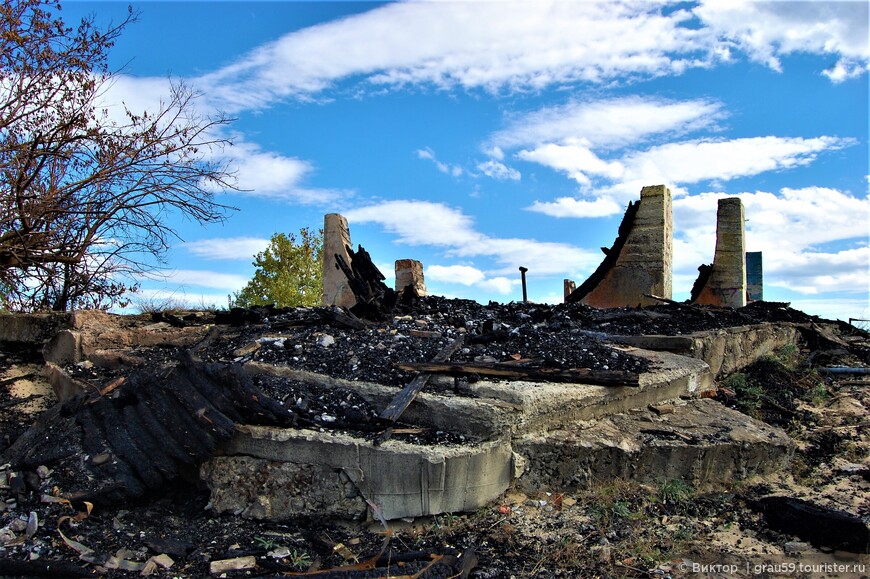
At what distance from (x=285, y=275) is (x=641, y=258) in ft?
43.5

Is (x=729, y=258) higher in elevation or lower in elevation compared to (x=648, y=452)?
higher

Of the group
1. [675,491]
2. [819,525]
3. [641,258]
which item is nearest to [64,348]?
[675,491]

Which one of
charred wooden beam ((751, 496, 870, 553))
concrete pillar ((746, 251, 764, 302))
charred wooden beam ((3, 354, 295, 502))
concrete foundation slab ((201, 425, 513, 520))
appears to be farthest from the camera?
concrete pillar ((746, 251, 764, 302))

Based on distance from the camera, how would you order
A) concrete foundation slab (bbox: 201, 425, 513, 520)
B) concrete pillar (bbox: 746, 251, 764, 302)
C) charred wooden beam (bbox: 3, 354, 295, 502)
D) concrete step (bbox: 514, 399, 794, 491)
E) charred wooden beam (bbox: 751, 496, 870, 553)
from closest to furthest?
charred wooden beam (bbox: 751, 496, 870, 553), concrete foundation slab (bbox: 201, 425, 513, 520), charred wooden beam (bbox: 3, 354, 295, 502), concrete step (bbox: 514, 399, 794, 491), concrete pillar (bbox: 746, 251, 764, 302)

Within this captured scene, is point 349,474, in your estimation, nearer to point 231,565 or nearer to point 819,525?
point 231,565

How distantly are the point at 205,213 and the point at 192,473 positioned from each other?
597 cm

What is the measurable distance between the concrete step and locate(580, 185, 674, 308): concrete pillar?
809 cm

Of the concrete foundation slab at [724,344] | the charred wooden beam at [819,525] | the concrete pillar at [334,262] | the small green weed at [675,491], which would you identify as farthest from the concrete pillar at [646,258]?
the charred wooden beam at [819,525]

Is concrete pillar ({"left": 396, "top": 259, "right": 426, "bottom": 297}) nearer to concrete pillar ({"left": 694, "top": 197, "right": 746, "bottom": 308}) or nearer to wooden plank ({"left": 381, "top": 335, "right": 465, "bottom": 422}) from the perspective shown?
concrete pillar ({"left": 694, "top": 197, "right": 746, "bottom": 308})

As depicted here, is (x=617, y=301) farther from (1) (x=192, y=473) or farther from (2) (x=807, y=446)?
(1) (x=192, y=473)

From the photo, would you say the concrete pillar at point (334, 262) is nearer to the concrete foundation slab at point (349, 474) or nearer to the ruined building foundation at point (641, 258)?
the ruined building foundation at point (641, 258)

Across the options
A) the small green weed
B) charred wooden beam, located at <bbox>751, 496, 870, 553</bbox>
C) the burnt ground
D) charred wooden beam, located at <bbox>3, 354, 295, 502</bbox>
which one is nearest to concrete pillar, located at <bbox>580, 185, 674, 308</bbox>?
the burnt ground

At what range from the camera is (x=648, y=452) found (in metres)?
4.94

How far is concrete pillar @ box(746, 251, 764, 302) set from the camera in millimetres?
16688
